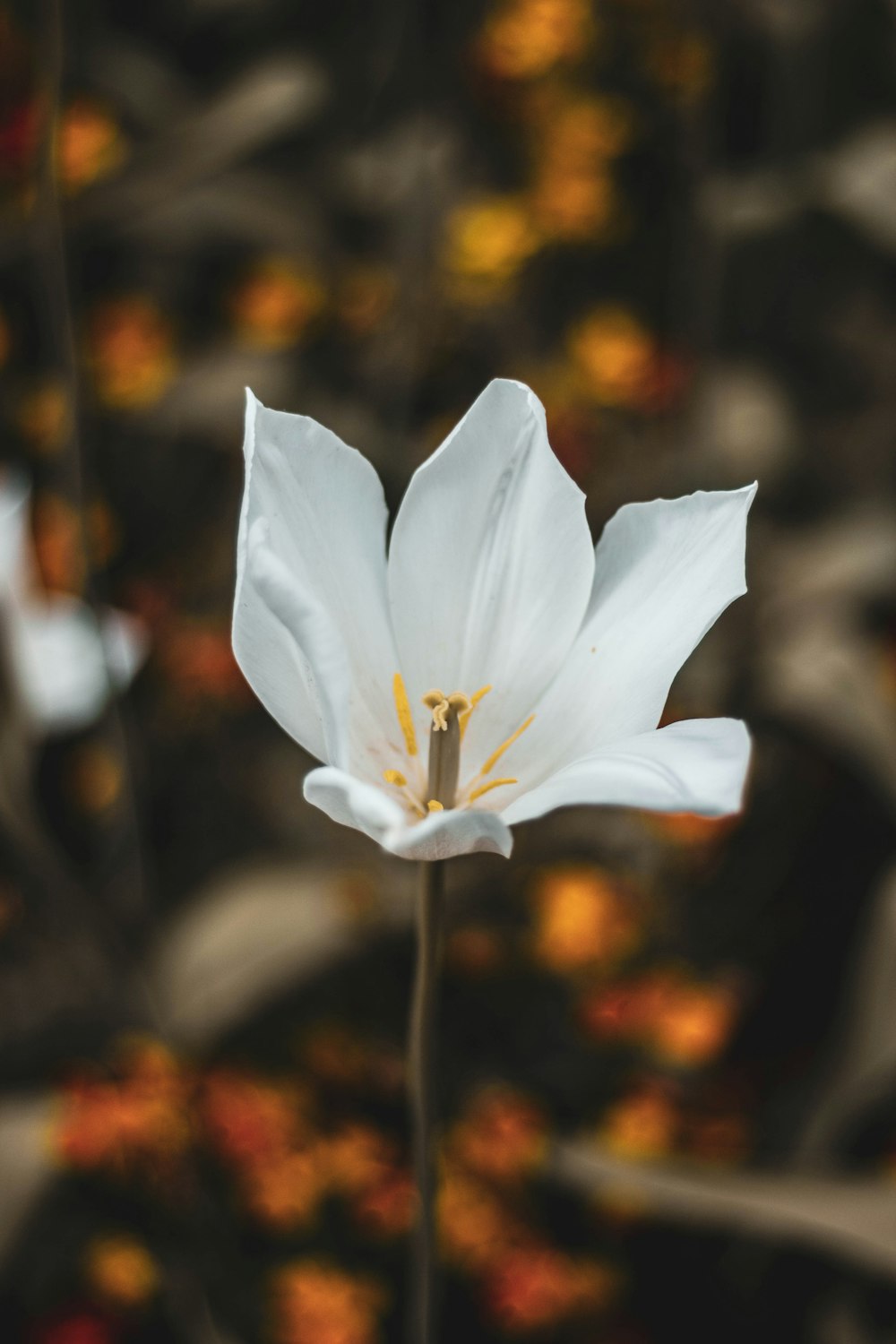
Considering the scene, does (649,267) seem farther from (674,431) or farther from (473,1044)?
(473,1044)

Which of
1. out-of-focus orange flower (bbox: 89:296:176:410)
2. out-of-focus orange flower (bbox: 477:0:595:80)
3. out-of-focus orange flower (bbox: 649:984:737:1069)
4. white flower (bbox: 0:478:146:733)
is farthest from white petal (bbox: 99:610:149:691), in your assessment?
out-of-focus orange flower (bbox: 477:0:595:80)

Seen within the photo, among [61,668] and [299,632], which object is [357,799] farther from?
[61,668]

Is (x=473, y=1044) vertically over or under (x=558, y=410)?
under

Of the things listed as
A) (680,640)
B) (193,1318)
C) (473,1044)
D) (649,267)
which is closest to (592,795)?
(680,640)

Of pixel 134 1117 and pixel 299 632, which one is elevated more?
pixel 299 632

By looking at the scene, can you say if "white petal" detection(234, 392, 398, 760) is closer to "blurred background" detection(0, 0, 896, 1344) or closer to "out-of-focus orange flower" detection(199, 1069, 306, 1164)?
"blurred background" detection(0, 0, 896, 1344)

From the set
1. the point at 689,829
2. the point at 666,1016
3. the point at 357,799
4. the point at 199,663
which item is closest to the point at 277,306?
the point at 199,663
